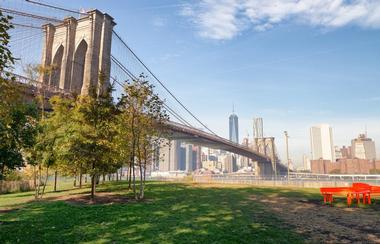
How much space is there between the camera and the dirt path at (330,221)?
10.1 meters

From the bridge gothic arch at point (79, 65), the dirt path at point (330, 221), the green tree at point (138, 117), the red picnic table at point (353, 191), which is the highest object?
Answer: the bridge gothic arch at point (79, 65)

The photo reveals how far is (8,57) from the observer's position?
275 inches

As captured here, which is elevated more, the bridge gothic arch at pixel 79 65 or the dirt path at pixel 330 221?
the bridge gothic arch at pixel 79 65

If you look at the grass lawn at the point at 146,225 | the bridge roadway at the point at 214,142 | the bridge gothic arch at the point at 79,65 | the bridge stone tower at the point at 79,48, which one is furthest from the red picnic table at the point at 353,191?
the bridge gothic arch at the point at 79,65

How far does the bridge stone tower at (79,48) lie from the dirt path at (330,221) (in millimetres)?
35250

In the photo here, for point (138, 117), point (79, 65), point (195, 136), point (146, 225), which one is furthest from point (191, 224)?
point (195, 136)

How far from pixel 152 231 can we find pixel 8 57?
24.6ft

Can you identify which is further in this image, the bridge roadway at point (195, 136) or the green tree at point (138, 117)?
the bridge roadway at point (195, 136)

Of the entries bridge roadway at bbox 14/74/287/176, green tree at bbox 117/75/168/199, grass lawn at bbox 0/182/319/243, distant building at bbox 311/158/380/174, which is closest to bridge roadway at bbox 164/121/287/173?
bridge roadway at bbox 14/74/287/176

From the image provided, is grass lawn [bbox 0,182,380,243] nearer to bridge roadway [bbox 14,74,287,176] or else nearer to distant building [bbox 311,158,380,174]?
bridge roadway [bbox 14,74,287,176]

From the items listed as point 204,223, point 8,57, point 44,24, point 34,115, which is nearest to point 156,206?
point 204,223

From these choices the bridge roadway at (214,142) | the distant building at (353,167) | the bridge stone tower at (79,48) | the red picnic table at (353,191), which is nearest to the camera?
the red picnic table at (353,191)

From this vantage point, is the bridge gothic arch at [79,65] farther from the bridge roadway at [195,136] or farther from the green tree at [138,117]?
the green tree at [138,117]

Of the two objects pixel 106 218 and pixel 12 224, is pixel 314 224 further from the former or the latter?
pixel 12 224
